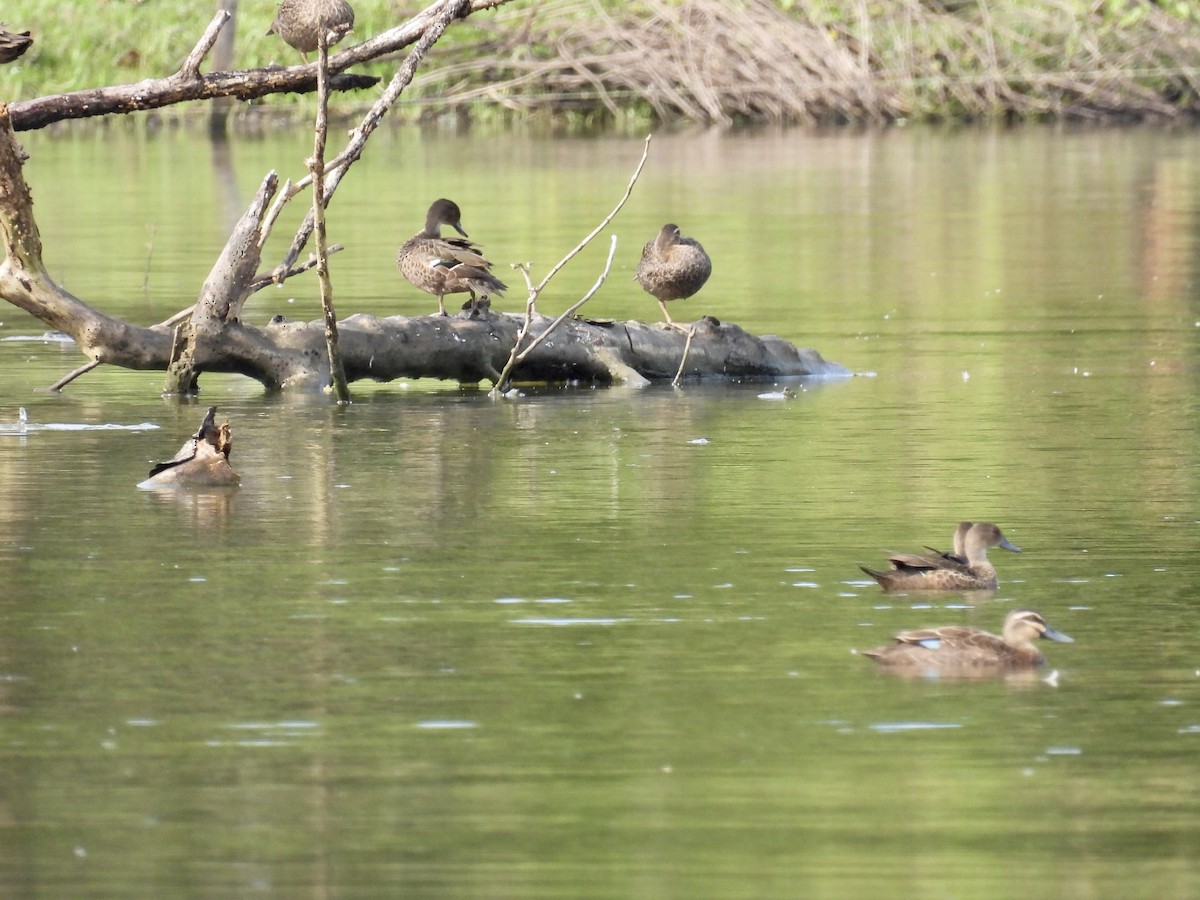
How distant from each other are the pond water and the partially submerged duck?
19 cm

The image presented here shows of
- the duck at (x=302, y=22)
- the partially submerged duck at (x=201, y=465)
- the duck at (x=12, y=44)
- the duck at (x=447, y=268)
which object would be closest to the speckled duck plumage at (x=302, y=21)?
the duck at (x=302, y=22)

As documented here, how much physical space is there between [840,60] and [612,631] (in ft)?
112

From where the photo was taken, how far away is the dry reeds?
40.0 meters

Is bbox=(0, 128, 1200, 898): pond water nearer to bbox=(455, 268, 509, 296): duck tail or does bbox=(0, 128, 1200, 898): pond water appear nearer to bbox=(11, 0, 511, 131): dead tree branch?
bbox=(455, 268, 509, 296): duck tail

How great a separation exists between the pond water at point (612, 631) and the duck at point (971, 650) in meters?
0.10

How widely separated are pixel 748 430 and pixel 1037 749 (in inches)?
228

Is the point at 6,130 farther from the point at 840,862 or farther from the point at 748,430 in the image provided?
the point at 840,862

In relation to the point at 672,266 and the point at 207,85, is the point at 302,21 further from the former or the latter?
the point at 207,85

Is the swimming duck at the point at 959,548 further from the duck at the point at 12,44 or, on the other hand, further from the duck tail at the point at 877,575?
the duck at the point at 12,44

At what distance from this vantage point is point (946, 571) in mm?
8102

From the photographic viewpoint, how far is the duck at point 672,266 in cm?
1470

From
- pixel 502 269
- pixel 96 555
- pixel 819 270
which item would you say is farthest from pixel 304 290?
pixel 96 555

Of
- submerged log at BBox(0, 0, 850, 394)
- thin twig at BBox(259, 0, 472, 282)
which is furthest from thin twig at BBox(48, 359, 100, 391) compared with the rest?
thin twig at BBox(259, 0, 472, 282)

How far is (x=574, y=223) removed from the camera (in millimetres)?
24141
